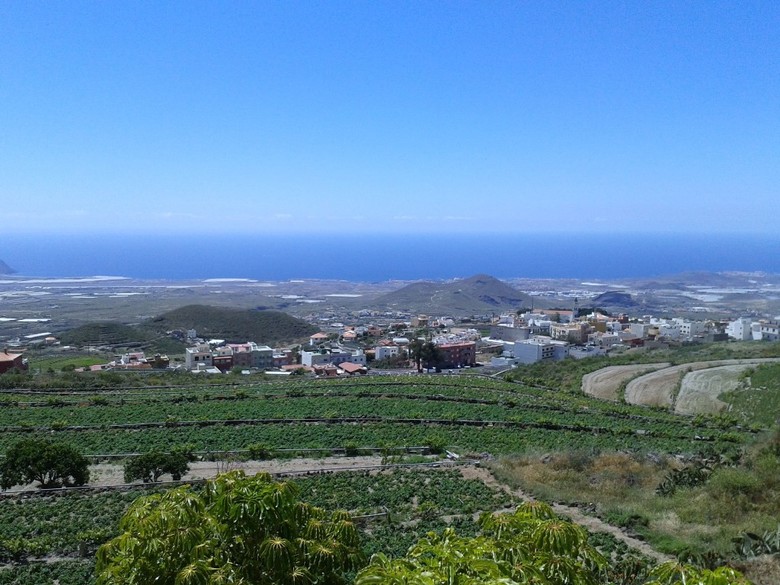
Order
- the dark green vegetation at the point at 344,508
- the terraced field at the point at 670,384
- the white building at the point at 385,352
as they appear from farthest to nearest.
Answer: the white building at the point at 385,352
the terraced field at the point at 670,384
the dark green vegetation at the point at 344,508

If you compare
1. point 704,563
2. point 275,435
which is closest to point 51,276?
point 275,435

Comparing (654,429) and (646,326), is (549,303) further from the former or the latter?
(654,429)

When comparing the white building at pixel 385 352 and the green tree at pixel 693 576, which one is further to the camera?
the white building at pixel 385 352

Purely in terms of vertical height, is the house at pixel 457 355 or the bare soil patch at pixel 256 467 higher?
the bare soil patch at pixel 256 467

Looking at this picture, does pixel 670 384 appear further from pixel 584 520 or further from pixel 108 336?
pixel 108 336

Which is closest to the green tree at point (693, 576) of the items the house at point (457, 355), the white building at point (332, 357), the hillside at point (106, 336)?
the house at point (457, 355)

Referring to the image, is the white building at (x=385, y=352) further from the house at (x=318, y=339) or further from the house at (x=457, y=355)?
the house at (x=318, y=339)
